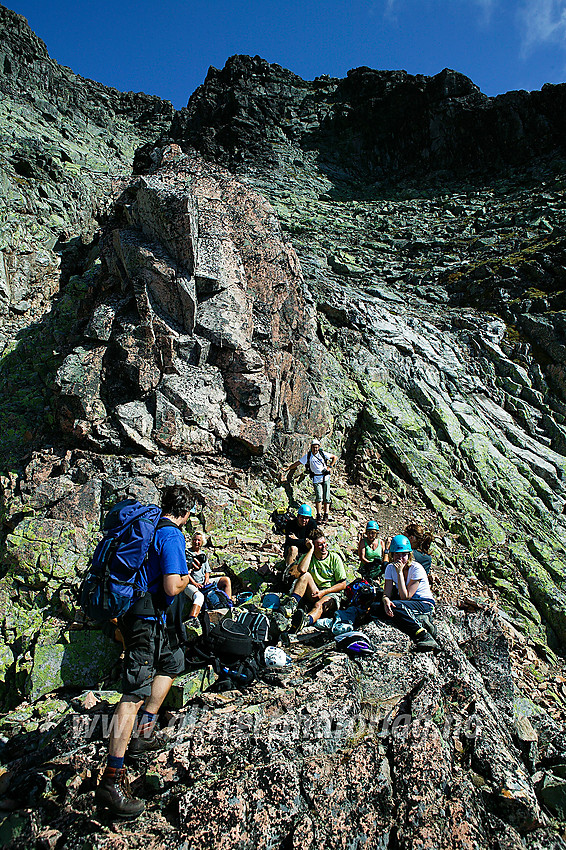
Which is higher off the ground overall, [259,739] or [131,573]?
[131,573]

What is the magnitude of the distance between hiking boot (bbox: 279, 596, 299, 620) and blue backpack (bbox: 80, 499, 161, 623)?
3.48 meters

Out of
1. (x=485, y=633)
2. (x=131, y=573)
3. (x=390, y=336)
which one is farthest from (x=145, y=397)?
(x=390, y=336)

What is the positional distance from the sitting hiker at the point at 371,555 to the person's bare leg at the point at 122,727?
18.5 ft

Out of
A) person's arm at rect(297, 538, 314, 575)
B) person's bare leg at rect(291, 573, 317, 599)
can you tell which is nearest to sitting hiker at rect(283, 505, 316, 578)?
person's arm at rect(297, 538, 314, 575)

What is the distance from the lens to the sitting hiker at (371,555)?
28.9 ft

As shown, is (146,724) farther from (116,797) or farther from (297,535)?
(297,535)

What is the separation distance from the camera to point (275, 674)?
5469 millimetres

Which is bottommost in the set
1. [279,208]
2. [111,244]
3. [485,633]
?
[485,633]

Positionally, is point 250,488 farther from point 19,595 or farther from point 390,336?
point 390,336

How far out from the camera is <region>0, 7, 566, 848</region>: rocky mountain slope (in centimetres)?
430

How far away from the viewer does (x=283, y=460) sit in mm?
11484

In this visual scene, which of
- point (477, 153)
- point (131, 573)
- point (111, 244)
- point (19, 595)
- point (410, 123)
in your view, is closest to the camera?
point (131, 573)

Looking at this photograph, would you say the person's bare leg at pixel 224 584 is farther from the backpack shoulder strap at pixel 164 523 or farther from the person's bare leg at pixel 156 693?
the backpack shoulder strap at pixel 164 523

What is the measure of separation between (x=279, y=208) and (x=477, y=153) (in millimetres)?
21581
